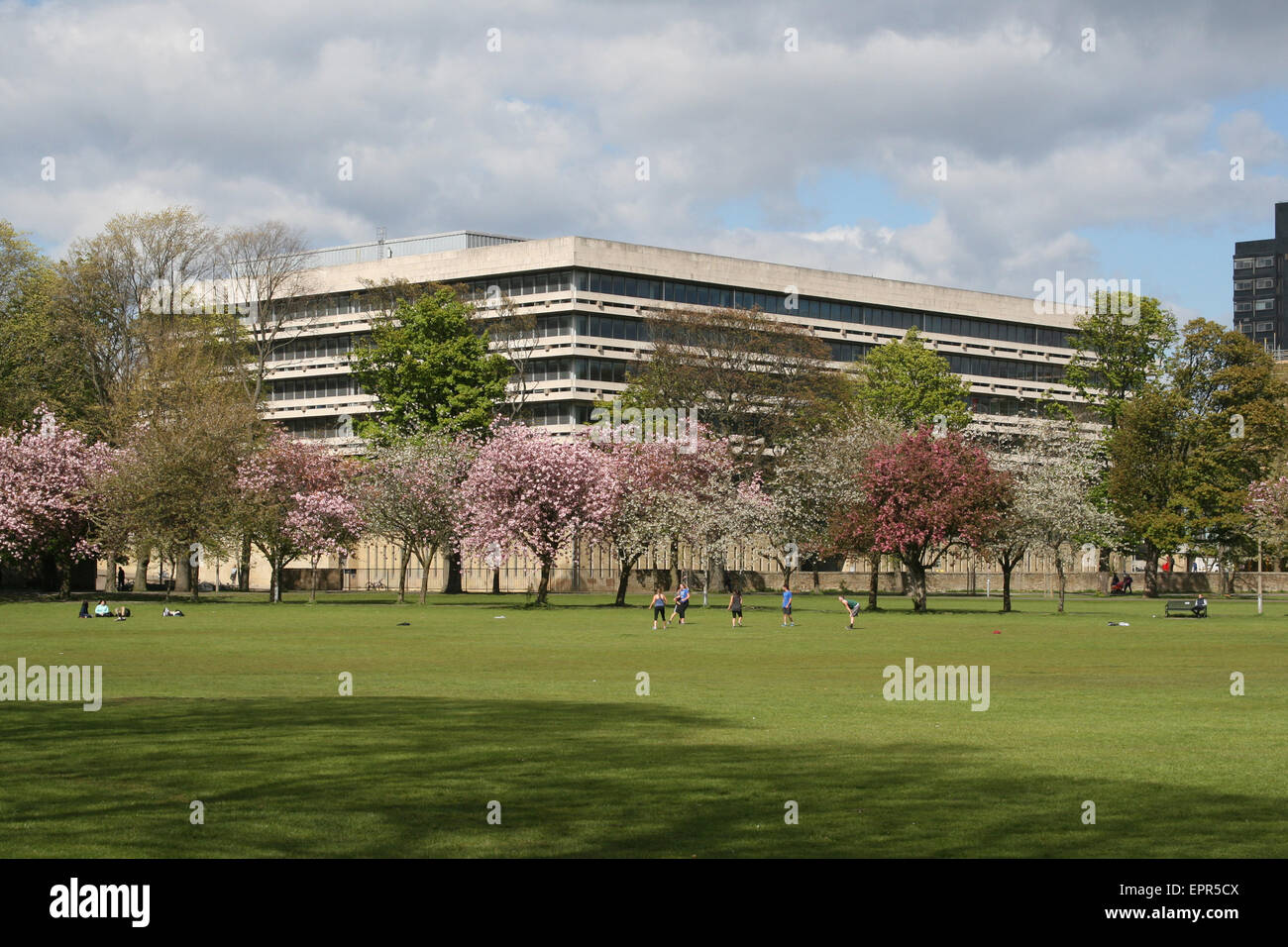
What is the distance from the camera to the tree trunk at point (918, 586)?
73938mm

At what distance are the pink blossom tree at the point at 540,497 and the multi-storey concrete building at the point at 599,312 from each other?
28189 mm

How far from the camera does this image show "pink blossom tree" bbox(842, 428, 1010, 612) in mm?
73188

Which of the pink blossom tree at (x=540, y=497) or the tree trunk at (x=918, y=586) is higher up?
the pink blossom tree at (x=540, y=497)

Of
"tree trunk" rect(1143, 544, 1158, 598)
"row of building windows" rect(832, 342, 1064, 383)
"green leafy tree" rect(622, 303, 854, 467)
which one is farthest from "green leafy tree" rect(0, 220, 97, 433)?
"row of building windows" rect(832, 342, 1064, 383)

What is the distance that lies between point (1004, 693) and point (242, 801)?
1811 centimetres

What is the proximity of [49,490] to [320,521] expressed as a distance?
15.7 meters

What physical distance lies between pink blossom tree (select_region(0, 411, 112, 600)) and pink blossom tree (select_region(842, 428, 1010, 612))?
43.7m

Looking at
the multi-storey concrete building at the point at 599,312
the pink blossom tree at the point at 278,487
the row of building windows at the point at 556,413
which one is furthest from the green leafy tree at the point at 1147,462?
the pink blossom tree at the point at 278,487

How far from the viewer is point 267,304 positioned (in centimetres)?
9981

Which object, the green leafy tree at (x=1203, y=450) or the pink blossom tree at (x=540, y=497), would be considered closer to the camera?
the pink blossom tree at (x=540, y=497)

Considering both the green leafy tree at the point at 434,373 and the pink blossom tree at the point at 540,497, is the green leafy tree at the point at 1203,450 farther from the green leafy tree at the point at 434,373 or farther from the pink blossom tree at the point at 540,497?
the green leafy tree at the point at 434,373

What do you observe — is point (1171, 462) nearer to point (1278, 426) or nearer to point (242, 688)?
point (1278, 426)

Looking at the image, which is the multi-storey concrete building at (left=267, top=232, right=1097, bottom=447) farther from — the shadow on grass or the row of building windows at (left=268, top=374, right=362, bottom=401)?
the shadow on grass
